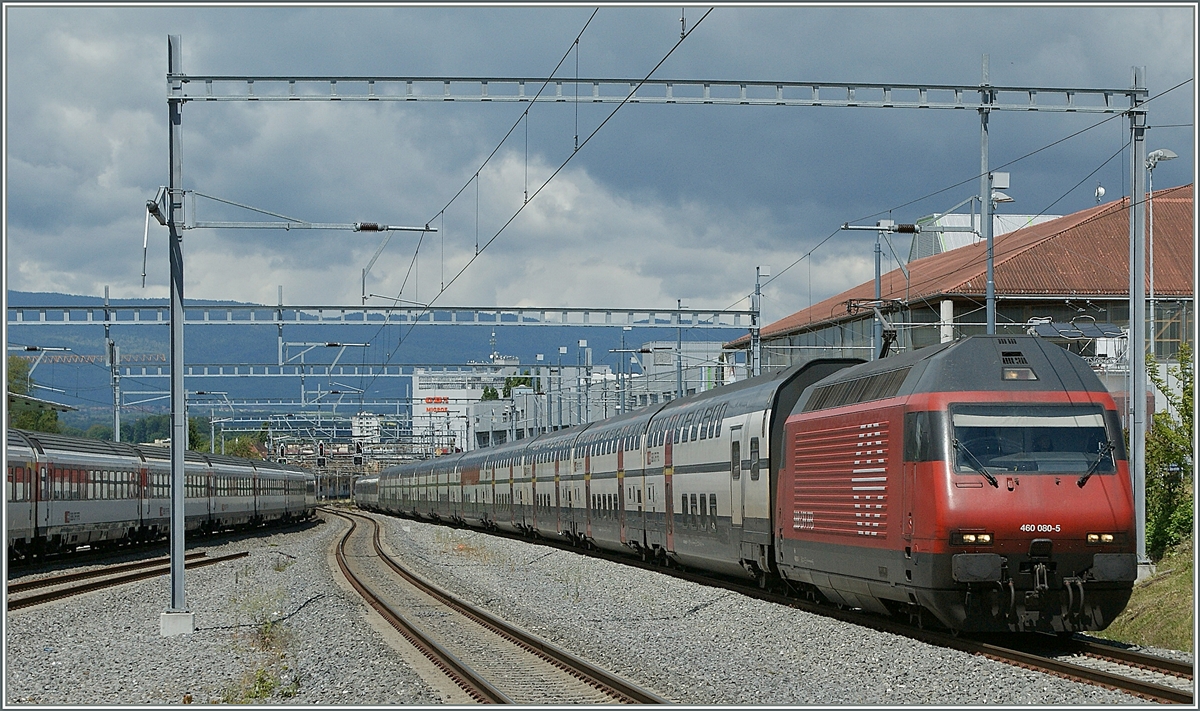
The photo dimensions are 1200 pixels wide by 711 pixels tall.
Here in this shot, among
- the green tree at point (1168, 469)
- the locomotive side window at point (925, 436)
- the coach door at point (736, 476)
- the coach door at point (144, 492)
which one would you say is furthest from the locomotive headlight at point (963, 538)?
the coach door at point (144, 492)

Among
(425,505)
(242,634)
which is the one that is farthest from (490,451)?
(242,634)

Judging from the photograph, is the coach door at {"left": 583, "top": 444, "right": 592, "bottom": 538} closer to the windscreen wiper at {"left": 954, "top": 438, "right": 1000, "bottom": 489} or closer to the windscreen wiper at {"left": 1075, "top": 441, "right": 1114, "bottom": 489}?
the windscreen wiper at {"left": 954, "top": 438, "right": 1000, "bottom": 489}

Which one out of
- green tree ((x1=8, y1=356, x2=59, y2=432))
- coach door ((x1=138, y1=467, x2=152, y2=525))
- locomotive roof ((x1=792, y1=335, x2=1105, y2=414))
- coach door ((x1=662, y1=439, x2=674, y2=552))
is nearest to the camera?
locomotive roof ((x1=792, y1=335, x2=1105, y2=414))

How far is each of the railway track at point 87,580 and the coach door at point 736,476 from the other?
A: 12.3 m

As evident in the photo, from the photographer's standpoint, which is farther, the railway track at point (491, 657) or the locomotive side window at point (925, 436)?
the locomotive side window at point (925, 436)

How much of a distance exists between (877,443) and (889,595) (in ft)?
6.16

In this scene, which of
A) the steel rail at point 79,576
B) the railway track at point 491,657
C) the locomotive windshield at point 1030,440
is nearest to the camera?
the railway track at point 491,657

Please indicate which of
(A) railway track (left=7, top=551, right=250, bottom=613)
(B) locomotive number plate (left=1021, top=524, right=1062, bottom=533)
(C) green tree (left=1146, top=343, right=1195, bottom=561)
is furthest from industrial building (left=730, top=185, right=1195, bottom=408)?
(B) locomotive number plate (left=1021, top=524, right=1062, bottom=533)

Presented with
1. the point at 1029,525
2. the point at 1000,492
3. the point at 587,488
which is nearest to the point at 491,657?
the point at 1000,492

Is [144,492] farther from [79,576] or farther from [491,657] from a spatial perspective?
[491,657]

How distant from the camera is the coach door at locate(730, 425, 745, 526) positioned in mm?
23469

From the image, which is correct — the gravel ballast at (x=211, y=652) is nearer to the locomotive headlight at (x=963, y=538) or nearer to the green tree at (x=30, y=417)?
the locomotive headlight at (x=963, y=538)

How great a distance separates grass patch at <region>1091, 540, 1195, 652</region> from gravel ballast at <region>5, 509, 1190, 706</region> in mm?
4313

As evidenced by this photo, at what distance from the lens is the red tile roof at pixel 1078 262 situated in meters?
57.0
